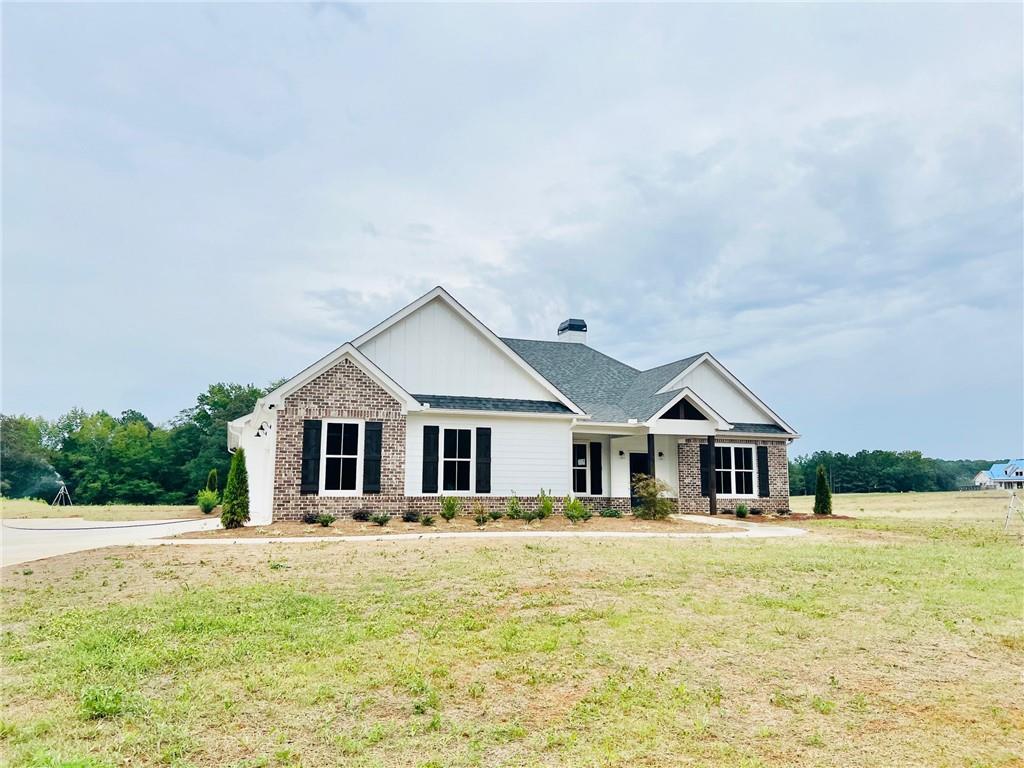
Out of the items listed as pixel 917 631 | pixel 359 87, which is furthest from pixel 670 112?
pixel 917 631

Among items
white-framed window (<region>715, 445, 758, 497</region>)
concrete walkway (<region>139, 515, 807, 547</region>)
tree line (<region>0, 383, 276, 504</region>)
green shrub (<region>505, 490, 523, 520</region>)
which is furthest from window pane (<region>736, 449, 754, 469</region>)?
tree line (<region>0, 383, 276, 504</region>)

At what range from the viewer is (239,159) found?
1727 cm

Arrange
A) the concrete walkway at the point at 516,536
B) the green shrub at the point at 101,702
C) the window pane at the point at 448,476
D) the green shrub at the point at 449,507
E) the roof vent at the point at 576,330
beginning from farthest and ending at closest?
the roof vent at the point at 576,330
the window pane at the point at 448,476
the green shrub at the point at 449,507
the concrete walkway at the point at 516,536
the green shrub at the point at 101,702

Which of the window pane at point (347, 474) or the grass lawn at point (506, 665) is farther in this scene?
the window pane at point (347, 474)

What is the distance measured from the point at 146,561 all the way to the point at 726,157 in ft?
51.7

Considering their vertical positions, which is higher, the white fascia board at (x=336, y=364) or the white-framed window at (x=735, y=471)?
the white fascia board at (x=336, y=364)

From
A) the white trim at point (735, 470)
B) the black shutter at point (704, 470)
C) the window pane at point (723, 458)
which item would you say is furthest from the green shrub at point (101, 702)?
the window pane at point (723, 458)

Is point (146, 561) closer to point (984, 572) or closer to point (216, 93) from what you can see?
point (216, 93)

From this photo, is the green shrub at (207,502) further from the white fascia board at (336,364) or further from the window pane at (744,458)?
the window pane at (744,458)

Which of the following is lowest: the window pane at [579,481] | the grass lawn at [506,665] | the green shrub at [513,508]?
the grass lawn at [506,665]

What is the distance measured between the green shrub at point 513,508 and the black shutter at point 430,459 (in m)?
2.19

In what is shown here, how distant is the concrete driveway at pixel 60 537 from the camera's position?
492 inches

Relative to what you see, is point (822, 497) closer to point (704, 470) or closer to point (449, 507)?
point (704, 470)

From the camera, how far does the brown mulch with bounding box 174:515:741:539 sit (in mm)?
14766
